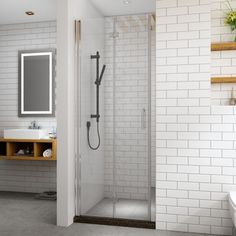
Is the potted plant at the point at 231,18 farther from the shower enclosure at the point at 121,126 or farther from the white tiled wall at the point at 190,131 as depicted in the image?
the shower enclosure at the point at 121,126

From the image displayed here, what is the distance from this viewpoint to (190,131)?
3.34 metres

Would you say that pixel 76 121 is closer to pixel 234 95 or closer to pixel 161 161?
pixel 161 161

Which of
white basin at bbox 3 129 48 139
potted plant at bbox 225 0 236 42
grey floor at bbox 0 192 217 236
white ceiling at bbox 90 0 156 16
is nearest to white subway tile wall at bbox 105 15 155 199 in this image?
grey floor at bbox 0 192 217 236

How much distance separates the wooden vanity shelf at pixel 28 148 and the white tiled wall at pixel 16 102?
330mm

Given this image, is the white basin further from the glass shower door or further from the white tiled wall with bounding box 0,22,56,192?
the glass shower door

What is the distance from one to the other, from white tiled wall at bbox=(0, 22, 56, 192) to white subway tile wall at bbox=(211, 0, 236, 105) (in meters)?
2.63

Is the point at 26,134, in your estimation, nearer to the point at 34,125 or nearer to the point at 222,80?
the point at 34,125

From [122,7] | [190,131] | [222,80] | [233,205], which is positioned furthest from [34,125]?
[233,205]

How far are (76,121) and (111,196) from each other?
99 centimetres

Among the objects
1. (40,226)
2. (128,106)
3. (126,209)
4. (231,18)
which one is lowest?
(40,226)

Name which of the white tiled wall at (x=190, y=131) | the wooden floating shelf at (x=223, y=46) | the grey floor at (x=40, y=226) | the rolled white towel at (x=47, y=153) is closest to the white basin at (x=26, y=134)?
the rolled white towel at (x=47, y=153)

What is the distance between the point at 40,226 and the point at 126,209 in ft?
3.35

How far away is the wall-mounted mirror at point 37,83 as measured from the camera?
489 centimetres

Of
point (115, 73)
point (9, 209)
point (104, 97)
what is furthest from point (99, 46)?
point (9, 209)
